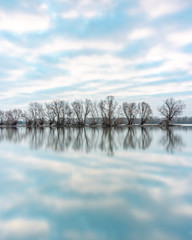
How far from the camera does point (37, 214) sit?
9.24ft

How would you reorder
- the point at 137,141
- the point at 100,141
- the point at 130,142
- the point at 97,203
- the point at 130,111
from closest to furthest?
the point at 97,203 < the point at 130,142 < the point at 137,141 < the point at 100,141 < the point at 130,111

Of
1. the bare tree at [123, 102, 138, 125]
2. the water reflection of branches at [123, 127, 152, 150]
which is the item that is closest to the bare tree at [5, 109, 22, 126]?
the bare tree at [123, 102, 138, 125]

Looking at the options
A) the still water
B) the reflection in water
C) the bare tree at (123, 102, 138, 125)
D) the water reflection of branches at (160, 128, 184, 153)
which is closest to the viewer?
the still water

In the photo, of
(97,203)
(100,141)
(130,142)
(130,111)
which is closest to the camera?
(97,203)

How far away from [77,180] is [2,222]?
1896 millimetres

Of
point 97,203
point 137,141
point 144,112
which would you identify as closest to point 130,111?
point 144,112

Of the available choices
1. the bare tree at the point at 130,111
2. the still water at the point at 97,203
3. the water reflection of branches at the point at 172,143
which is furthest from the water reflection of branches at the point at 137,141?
the bare tree at the point at 130,111

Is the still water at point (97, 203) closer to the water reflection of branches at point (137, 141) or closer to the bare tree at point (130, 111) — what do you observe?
the water reflection of branches at point (137, 141)

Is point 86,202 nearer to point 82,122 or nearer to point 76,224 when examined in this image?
point 76,224

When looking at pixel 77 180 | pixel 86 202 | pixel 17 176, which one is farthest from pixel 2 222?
pixel 17 176

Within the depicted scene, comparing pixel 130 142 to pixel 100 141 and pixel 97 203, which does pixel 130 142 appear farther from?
pixel 97 203

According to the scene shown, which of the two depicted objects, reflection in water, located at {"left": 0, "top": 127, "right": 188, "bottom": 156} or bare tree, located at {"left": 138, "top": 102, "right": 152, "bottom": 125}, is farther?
bare tree, located at {"left": 138, "top": 102, "right": 152, "bottom": 125}

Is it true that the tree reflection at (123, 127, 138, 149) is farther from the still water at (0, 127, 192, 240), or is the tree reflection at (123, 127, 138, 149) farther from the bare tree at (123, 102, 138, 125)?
the bare tree at (123, 102, 138, 125)

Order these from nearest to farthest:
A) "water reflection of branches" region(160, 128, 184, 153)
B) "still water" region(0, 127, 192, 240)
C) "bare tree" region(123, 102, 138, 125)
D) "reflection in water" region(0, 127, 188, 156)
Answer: "still water" region(0, 127, 192, 240) < "water reflection of branches" region(160, 128, 184, 153) < "reflection in water" region(0, 127, 188, 156) < "bare tree" region(123, 102, 138, 125)
